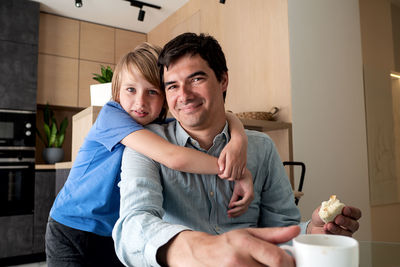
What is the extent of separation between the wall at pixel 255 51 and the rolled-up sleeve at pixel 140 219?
2074mm

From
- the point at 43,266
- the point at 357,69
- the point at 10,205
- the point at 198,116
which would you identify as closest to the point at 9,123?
the point at 10,205

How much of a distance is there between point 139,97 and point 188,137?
0.25m

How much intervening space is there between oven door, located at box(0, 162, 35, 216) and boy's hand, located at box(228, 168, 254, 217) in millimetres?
3436

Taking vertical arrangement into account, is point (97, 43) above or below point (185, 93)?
above

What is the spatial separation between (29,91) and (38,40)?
639mm

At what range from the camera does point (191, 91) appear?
3.70 feet

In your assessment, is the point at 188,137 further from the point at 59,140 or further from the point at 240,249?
the point at 59,140

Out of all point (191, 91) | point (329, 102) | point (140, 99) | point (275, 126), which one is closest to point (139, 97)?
point (140, 99)

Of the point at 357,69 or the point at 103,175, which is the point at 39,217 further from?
the point at 357,69

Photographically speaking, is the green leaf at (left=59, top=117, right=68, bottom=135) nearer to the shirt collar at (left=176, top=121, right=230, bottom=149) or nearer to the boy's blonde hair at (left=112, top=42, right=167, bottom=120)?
the boy's blonde hair at (left=112, top=42, right=167, bottom=120)

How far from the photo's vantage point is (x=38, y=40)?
410 cm

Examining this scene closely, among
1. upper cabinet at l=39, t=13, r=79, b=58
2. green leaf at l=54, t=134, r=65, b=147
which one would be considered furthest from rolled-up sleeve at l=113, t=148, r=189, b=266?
upper cabinet at l=39, t=13, r=79, b=58

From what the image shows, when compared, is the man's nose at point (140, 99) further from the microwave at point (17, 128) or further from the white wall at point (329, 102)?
the microwave at point (17, 128)

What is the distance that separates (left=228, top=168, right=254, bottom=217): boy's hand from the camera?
39.2 inches
